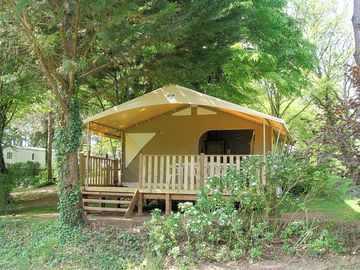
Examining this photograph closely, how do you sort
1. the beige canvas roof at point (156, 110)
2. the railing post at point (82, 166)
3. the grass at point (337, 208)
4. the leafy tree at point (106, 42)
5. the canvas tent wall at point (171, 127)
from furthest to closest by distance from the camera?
the canvas tent wall at point (171, 127)
the railing post at point (82, 166)
the beige canvas roof at point (156, 110)
the grass at point (337, 208)
the leafy tree at point (106, 42)

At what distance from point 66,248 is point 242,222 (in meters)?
2.93

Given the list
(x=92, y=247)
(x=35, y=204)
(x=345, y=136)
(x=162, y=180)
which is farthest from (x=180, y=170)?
(x=35, y=204)

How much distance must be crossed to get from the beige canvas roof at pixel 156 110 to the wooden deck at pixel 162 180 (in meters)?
1.04

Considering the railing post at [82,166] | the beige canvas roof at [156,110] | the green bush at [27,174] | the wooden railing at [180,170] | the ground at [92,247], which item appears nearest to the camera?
the ground at [92,247]

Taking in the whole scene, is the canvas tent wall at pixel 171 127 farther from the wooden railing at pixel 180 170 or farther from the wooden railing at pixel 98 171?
the wooden railing at pixel 180 170

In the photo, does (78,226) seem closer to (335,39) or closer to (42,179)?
(42,179)

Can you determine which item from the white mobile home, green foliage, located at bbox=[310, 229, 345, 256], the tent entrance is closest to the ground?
green foliage, located at bbox=[310, 229, 345, 256]

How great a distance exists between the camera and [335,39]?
2094cm

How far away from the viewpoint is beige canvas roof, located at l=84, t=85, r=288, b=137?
8.48m

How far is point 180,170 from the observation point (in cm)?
862

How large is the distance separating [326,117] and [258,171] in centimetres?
133

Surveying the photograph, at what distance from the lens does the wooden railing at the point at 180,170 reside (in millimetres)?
8352

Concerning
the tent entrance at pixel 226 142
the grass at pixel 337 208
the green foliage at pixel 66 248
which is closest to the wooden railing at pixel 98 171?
the green foliage at pixel 66 248

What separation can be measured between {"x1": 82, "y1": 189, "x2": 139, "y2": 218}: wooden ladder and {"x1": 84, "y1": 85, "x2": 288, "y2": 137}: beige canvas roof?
5.76 ft
